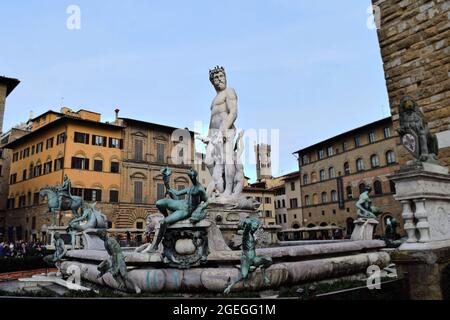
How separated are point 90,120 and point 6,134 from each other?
20.2m

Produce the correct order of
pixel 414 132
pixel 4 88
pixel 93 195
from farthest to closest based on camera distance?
1. pixel 93 195
2. pixel 4 88
3. pixel 414 132

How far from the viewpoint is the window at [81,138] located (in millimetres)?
37750

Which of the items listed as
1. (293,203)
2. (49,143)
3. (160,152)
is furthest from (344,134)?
(49,143)

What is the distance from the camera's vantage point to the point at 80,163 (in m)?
37.5

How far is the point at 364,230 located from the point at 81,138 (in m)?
35.1

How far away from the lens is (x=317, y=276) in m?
5.60

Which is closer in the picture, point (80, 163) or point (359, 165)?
point (80, 163)

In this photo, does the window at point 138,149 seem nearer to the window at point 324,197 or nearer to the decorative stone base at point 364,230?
the window at point 324,197

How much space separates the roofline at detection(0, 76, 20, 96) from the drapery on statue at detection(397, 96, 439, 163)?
39344 millimetres

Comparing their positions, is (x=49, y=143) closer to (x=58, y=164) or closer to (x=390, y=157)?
(x=58, y=164)

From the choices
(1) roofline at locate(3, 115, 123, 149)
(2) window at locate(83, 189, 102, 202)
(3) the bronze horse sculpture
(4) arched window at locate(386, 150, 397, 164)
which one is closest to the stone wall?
(3) the bronze horse sculpture

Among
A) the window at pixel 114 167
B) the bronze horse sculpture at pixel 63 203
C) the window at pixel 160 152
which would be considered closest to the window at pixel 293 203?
the window at pixel 160 152

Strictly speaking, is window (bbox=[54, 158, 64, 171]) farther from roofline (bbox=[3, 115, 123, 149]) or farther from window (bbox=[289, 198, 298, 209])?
window (bbox=[289, 198, 298, 209])
